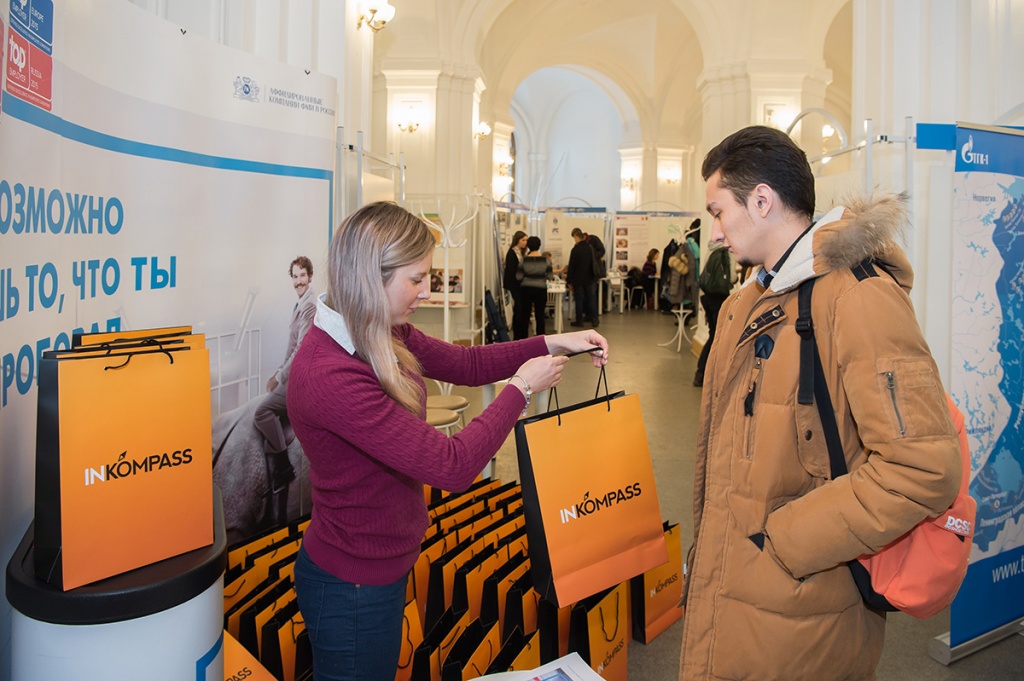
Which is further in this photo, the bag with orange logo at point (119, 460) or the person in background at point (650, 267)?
the person in background at point (650, 267)

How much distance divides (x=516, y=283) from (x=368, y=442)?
28.7 ft

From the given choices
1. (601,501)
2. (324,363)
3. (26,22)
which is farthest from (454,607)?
(26,22)

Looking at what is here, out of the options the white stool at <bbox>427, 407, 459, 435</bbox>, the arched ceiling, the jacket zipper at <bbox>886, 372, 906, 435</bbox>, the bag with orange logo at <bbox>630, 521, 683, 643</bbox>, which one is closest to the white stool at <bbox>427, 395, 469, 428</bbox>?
the white stool at <bbox>427, 407, 459, 435</bbox>

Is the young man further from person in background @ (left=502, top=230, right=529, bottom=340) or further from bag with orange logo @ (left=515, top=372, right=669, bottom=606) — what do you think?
person in background @ (left=502, top=230, right=529, bottom=340)

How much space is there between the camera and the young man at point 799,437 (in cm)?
116

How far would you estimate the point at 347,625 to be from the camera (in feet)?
4.82

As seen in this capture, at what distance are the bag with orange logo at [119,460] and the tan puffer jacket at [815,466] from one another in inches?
39.1

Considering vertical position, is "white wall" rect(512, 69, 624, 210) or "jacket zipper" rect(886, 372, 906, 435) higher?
"white wall" rect(512, 69, 624, 210)

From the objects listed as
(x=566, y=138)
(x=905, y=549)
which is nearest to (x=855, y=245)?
(x=905, y=549)

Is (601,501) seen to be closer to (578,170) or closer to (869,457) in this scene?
(869,457)

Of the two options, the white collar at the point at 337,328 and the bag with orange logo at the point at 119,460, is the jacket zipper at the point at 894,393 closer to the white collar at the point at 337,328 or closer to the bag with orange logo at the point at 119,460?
the white collar at the point at 337,328

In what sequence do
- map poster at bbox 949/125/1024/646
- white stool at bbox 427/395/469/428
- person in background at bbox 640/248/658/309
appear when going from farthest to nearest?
person in background at bbox 640/248/658/309
white stool at bbox 427/395/469/428
map poster at bbox 949/125/1024/646

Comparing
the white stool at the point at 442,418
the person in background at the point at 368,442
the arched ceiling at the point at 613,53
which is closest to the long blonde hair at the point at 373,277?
the person in background at the point at 368,442

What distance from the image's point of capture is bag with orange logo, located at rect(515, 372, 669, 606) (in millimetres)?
1711
